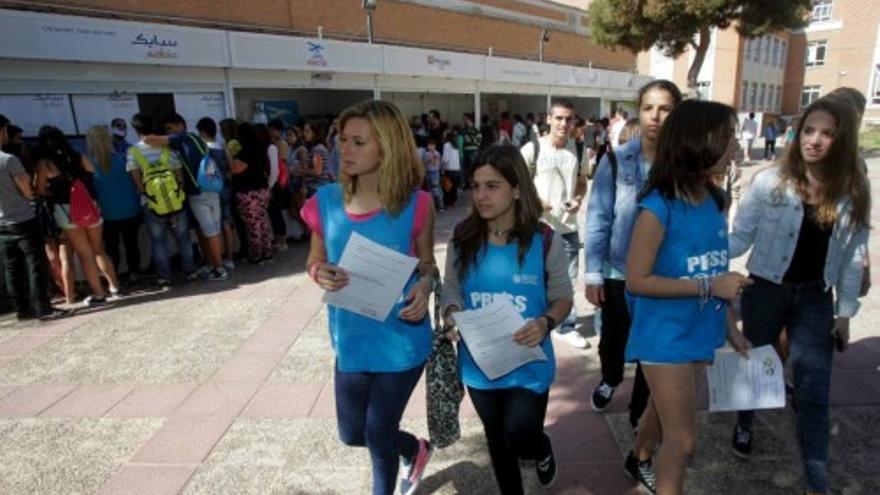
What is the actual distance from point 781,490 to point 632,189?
5.24ft

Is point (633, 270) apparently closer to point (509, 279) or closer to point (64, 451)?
point (509, 279)

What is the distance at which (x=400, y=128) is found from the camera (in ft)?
6.97

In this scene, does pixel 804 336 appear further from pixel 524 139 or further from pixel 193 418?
pixel 524 139

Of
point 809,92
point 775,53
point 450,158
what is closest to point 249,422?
point 450,158

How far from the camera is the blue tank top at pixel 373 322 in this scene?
6.96 ft

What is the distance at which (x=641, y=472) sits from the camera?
2.66 metres

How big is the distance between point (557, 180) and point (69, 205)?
192 inches

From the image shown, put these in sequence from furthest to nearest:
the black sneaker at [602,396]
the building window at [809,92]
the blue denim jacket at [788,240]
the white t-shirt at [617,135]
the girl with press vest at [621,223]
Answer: the building window at [809,92] → the white t-shirt at [617,135] → the black sneaker at [602,396] → the girl with press vest at [621,223] → the blue denim jacket at [788,240]

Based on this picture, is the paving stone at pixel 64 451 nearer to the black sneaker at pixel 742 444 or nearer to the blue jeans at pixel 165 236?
the blue jeans at pixel 165 236

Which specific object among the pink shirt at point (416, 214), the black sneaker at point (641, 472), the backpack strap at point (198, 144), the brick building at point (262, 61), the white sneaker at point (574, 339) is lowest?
the white sneaker at point (574, 339)

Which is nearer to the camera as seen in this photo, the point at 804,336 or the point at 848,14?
the point at 804,336

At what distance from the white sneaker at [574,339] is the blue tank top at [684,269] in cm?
232

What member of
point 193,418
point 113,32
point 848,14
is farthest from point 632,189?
point 848,14

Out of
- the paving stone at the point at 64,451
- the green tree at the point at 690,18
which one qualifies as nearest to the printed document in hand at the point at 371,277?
the paving stone at the point at 64,451
